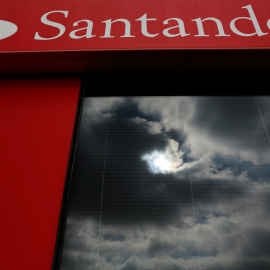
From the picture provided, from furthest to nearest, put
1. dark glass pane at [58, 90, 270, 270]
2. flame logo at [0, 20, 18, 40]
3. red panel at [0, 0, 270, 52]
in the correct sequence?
1. flame logo at [0, 20, 18, 40]
2. red panel at [0, 0, 270, 52]
3. dark glass pane at [58, 90, 270, 270]

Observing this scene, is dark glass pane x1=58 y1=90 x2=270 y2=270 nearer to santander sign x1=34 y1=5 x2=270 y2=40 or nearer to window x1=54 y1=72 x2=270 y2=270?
window x1=54 y1=72 x2=270 y2=270

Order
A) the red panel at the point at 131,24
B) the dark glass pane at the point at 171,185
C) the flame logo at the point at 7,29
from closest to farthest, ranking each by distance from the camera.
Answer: the dark glass pane at the point at 171,185
the red panel at the point at 131,24
the flame logo at the point at 7,29

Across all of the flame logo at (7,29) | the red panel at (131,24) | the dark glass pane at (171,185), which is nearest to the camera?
the dark glass pane at (171,185)

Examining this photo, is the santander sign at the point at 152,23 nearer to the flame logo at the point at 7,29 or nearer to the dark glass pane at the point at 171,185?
the flame logo at the point at 7,29

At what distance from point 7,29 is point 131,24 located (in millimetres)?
1634

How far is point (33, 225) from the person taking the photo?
7.46 feet

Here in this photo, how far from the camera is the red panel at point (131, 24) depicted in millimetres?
3002

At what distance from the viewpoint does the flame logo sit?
10.5 ft

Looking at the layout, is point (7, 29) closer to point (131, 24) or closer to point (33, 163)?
point (131, 24)

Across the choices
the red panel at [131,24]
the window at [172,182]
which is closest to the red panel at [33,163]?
the window at [172,182]

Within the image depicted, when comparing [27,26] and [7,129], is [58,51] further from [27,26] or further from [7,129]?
[7,129]

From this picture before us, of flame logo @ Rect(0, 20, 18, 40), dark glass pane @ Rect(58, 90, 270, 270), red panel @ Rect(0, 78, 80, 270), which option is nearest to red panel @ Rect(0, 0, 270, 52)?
flame logo @ Rect(0, 20, 18, 40)

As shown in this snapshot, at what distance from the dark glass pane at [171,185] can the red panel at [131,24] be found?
66 cm

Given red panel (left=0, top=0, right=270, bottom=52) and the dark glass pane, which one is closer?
the dark glass pane
